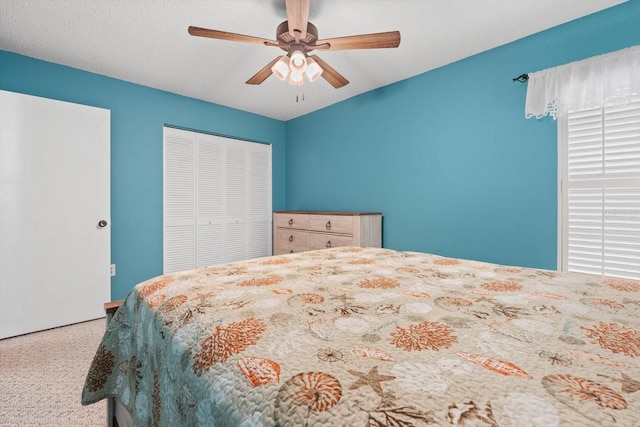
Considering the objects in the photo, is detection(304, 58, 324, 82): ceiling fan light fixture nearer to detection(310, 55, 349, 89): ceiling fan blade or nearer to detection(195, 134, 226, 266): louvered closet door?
detection(310, 55, 349, 89): ceiling fan blade

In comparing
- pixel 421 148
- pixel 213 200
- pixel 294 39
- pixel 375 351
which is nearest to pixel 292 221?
pixel 213 200

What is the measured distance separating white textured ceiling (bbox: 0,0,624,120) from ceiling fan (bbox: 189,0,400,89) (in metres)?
0.27

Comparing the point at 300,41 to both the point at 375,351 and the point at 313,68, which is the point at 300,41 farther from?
the point at 375,351

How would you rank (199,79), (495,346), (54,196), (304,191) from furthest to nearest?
1. (304,191)
2. (199,79)
3. (54,196)
4. (495,346)

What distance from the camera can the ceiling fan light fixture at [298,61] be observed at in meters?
1.91

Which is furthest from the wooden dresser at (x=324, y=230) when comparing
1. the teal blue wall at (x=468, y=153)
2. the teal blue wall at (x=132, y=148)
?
the teal blue wall at (x=132, y=148)

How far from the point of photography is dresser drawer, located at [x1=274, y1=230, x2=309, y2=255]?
3.72 m

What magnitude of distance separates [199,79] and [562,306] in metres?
3.46

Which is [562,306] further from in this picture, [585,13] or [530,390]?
[585,13]

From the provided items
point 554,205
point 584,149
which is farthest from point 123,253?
point 584,149

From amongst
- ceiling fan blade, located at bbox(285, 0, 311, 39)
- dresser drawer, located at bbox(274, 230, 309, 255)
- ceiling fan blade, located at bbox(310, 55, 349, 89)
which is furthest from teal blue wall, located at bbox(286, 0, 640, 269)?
ceiling fan blade, located at bbox(285, 0, 311, 39)

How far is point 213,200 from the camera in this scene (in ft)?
12.8

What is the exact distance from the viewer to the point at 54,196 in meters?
2.63

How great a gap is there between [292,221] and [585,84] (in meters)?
3.04
